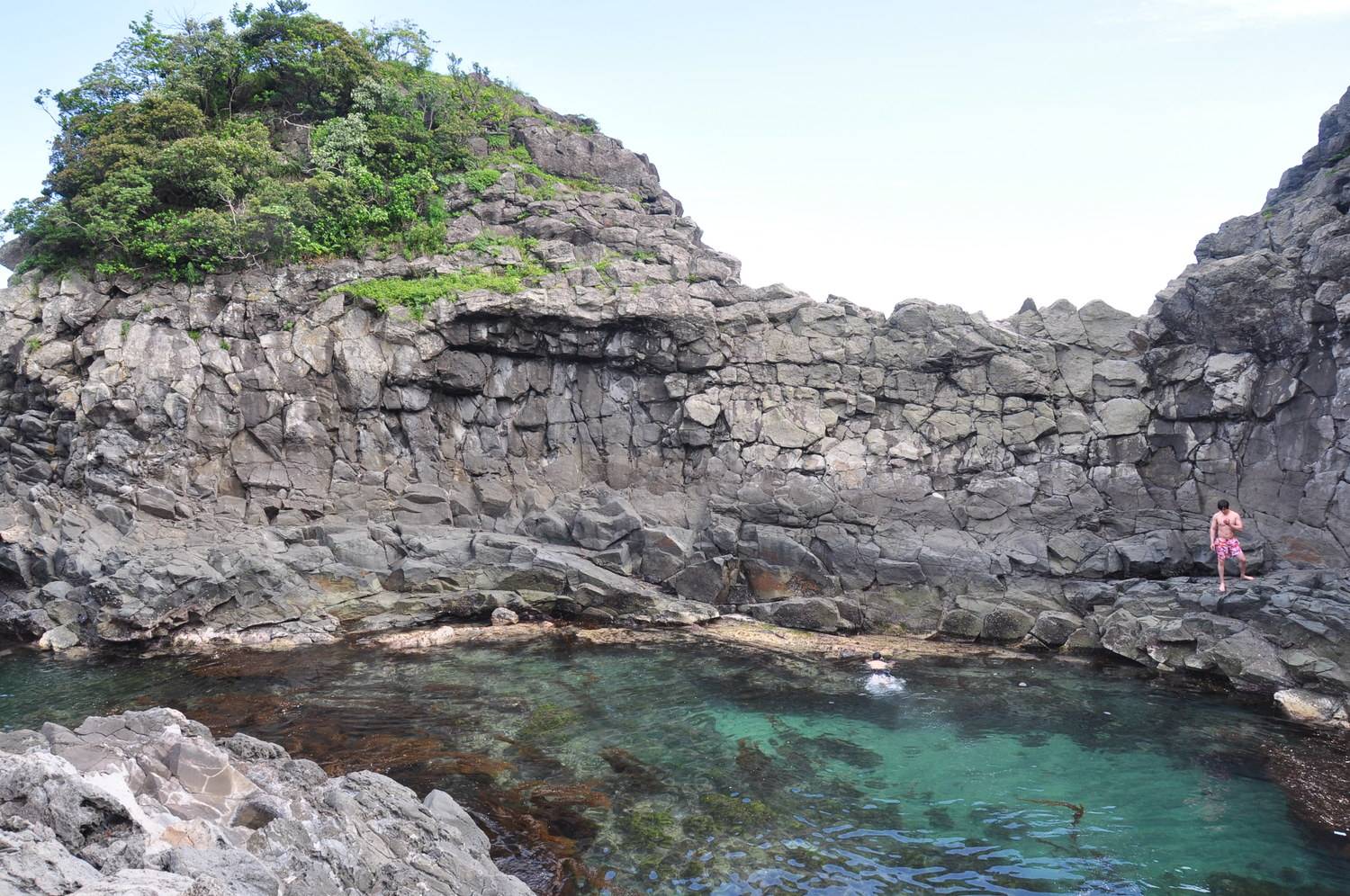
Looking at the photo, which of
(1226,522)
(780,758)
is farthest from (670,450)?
(1226,522)

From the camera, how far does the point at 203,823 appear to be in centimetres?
727

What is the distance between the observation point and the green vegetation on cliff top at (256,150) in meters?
24.5

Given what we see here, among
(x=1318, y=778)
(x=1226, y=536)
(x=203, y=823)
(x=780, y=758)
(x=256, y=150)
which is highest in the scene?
(x=256, y=150)

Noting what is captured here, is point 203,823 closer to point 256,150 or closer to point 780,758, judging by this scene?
point 780,758

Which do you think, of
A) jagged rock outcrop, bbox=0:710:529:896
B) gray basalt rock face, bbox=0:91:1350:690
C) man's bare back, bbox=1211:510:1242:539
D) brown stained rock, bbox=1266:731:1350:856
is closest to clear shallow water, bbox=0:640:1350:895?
brown stained rock, bbox=1266:731:1350:856

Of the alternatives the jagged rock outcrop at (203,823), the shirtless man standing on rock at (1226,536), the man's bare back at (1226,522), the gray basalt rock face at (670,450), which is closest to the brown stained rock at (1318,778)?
the gray basalt rock face at (670,450)

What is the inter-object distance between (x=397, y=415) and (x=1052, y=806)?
63.7 feet

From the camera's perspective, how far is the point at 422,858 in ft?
27.3

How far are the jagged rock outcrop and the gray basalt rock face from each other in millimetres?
11005

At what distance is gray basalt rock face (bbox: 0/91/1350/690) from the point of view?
19.7m

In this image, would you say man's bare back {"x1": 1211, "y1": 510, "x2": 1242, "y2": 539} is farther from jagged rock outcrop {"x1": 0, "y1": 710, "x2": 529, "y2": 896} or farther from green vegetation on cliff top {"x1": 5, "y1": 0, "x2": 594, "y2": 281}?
green vegetation on cliff top {"x1": 5, "y1": 0, "x2": 594, "y2": 281}

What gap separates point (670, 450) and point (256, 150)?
55.4 ft

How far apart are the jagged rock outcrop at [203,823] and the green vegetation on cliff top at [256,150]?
1899cm

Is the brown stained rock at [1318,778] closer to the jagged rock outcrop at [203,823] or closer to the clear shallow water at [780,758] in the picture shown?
the clear shallow water at [780,758]
